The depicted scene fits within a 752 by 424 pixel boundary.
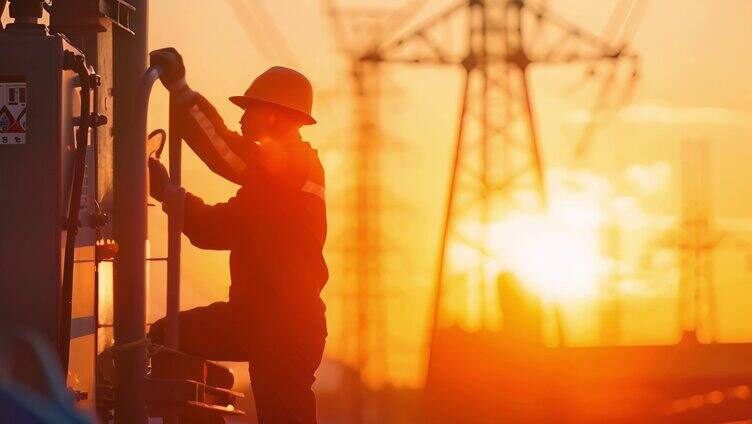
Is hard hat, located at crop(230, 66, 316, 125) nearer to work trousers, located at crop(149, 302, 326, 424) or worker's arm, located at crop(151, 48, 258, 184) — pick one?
worker's arm, located at crop(151, 48, 258, 184)

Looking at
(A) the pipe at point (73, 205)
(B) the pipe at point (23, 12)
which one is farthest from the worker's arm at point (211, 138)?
(B) the pipe at point (23, 12)

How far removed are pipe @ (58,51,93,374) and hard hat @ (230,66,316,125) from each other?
1346 mm

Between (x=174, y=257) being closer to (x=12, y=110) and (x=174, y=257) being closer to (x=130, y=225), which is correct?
(x=130, y=225)

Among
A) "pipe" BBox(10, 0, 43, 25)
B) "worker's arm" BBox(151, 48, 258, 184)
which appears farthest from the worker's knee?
"pipe" BBox(10, 0, 43, 25)

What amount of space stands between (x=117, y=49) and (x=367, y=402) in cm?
2711

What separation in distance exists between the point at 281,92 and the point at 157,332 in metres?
1.39

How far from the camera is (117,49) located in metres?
8.02

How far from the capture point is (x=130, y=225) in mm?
6977

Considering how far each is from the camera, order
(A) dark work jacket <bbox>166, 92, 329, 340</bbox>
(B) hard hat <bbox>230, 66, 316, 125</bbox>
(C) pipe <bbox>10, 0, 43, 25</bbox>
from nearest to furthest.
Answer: (C) pipe <bbox>10, 0, 43, 25</bbox> < (A) dark work jacket <bbox>166, 92, 329, 340</bbox> < (B) hard hat <bbox>230, 66, 316, 125</bbox>

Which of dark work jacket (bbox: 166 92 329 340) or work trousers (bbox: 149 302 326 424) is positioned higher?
dark work jacket (bbox: 166 92 329 340)

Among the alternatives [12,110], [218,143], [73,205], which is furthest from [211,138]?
[12,110]

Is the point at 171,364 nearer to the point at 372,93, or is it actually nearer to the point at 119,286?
the point at 119,286

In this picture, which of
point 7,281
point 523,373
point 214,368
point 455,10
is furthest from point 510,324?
point 7,281

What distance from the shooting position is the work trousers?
26.1 ft
